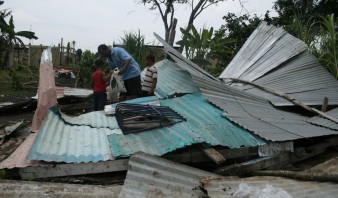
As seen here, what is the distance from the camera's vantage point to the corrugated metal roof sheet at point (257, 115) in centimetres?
377

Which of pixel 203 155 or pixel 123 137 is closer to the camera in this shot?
pixel 203 155

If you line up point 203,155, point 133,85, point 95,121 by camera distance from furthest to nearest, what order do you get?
point 133,85 < point 95,121 < point 203,155

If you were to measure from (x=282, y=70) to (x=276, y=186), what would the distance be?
10.4ft

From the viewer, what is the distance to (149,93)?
613cm

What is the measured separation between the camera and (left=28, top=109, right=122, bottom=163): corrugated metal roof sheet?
327 cm

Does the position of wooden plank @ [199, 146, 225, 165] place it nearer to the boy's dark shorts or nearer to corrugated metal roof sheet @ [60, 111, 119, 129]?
corrugated metal roof sheet @ [60, 111, 119, 129]

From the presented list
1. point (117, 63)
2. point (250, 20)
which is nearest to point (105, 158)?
point (117, 63)

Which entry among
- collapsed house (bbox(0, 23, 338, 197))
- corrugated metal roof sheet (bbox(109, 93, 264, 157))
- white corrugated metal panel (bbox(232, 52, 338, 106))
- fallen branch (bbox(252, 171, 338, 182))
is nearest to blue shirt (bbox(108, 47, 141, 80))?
collapsed house (bbox(0, 23, 338, 197))

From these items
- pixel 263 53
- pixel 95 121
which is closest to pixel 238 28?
pixel 263 53

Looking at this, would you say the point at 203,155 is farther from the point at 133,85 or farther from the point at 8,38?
the point at 8,38

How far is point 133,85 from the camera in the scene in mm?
6512

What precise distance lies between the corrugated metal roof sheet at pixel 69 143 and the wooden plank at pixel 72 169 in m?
0.05

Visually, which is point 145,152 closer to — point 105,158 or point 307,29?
point 105,158

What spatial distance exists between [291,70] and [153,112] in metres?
2.57
